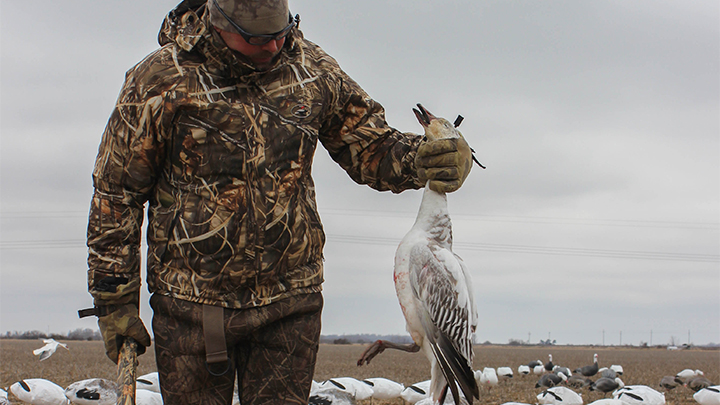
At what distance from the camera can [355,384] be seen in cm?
1008

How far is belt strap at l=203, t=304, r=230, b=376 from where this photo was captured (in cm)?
338

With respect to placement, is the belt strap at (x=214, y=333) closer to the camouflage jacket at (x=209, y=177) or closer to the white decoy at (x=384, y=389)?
the camouflage jacket at (x=209, y=177)

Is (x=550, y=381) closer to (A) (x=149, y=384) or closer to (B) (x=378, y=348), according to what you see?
(A) (x=149, y=384)

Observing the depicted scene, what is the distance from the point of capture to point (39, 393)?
891 centimetres

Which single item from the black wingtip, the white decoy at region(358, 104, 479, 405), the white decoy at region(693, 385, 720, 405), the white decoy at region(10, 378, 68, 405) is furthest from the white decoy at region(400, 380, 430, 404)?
the black wingtip

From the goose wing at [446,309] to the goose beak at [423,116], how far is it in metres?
0.69

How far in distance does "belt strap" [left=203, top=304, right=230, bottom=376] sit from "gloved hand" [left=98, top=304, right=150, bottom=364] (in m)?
0.42

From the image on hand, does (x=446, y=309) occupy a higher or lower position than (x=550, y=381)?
higher

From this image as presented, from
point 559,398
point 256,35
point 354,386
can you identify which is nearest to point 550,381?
point 559,398

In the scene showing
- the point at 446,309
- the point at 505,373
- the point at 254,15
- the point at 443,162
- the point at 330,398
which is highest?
the point at 254,15

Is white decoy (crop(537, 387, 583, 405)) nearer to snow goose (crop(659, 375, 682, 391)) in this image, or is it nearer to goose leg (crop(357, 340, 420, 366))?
snow goose (crop(659, 375, 682, 391))

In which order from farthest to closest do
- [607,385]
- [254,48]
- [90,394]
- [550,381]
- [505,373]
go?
[505,373] < [550,381] < [607,385] < [90,394] < [254,48]

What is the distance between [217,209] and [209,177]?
158 millimetres

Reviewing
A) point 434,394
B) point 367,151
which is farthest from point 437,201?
point 434,394
